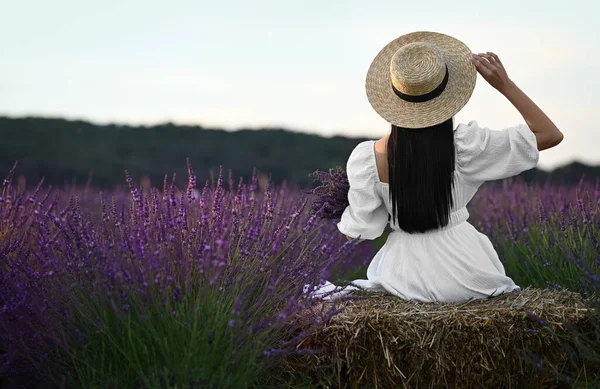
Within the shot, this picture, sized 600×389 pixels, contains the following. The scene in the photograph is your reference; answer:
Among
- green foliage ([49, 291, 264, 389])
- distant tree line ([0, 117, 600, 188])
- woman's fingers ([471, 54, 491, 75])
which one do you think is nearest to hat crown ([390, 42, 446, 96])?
woman's fingers ([471, 54, 491, 75])

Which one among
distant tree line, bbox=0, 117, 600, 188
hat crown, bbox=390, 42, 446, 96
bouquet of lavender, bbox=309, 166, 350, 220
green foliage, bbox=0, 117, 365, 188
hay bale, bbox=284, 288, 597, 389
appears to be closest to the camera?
hay bale, bbox=284, 288, 597, 389

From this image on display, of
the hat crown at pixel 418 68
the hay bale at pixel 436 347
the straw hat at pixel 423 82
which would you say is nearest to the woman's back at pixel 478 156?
the straw hat at pixel 423 82

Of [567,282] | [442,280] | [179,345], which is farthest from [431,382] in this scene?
[567,282]

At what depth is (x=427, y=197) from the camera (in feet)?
9.81

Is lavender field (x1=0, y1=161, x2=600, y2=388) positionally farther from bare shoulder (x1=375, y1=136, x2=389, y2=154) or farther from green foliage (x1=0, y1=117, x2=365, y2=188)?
green foliage (x1=0, y1=117, x2=365, y2=188)

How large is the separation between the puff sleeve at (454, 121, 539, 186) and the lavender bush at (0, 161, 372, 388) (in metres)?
0.72

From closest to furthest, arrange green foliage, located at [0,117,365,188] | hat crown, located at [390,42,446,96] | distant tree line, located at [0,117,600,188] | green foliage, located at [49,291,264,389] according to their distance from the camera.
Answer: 1. green foliage, located at [49,291,264,389]
2. hat crown, located at [390,42,446,96]
3. distant tree line, located at [0,117,600,188]
4. green foliage, located at [0,117,365,188]

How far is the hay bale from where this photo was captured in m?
2.70

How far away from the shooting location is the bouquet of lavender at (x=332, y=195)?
3.28 meters

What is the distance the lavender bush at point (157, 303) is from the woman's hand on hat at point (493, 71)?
40.8 inches

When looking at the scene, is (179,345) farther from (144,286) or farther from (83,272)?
(83,272)

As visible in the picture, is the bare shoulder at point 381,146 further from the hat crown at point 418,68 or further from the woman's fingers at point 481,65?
the woman's fingers at point 481,65

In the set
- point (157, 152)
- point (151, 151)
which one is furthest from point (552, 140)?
point (151, 151)

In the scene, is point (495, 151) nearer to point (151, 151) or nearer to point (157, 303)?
point (157, 303)
